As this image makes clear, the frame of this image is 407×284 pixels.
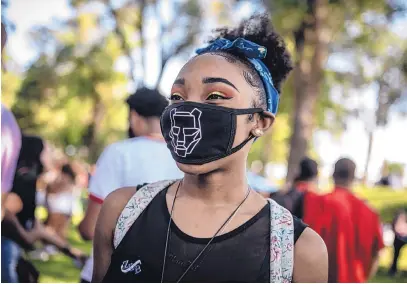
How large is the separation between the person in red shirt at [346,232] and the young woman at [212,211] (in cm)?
274

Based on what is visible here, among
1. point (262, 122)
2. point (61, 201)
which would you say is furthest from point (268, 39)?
point (61, 201)

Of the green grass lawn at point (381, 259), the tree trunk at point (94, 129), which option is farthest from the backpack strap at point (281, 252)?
the tree trunk at point (94, 129)

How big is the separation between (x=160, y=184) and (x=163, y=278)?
1.11 ft

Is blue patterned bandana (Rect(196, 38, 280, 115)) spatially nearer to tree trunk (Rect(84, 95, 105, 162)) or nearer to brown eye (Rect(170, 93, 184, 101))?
brown eye (Rect(170, 93, 184, 101))

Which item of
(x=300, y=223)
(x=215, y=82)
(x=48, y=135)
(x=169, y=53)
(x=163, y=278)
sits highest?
(x=169, y=53)

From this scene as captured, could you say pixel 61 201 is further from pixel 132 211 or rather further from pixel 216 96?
pixel 216 96

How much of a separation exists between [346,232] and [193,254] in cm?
302

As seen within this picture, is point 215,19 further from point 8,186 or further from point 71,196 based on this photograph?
point 8,186

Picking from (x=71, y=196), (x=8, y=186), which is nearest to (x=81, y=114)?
(x=71, y=196)

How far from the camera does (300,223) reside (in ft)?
5.60

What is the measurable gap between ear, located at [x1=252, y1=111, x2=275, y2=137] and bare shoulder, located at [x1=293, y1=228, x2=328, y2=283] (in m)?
0.35

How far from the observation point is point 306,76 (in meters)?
12.2

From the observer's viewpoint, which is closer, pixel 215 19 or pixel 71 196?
pixel 71 196

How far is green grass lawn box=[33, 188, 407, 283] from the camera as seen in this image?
7.67m
